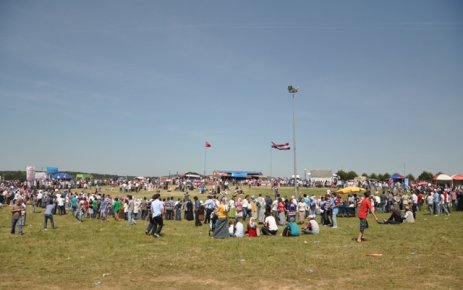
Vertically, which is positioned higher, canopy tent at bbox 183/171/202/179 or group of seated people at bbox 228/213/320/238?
canopy tent at bbox 183/171/202/179

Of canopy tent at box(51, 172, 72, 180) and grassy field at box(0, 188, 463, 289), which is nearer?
grassy field at box(0, 188, 463, 289)

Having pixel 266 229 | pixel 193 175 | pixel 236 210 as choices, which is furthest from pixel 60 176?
pixel 266 229

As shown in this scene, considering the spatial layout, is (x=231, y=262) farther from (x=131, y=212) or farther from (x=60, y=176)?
(x=60, y=176)

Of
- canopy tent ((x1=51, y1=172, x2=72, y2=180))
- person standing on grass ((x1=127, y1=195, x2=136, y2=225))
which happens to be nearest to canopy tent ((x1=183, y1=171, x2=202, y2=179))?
canopy tent ((x1=51, y1=172, x2=72, y2=180))

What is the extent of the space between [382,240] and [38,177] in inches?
2284

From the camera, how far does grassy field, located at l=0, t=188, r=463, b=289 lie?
28.3 feet

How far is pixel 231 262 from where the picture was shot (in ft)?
36.1

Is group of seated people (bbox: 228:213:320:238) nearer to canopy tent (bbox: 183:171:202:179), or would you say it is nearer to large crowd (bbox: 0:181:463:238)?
large crowd (bbox: 0:181:463:238)

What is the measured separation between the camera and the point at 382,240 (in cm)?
1483

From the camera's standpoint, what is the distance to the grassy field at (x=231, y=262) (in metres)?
8.62

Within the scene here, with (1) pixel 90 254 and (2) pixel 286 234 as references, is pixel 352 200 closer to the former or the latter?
(2) pixel 286 234

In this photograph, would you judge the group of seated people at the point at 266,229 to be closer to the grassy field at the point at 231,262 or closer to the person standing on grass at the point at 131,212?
the grassy field at the point at 231,262

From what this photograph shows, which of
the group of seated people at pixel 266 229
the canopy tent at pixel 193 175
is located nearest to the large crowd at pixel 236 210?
the group of seated people at pixel 266 229

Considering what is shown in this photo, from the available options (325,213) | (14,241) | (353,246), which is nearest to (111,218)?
(14,241)
